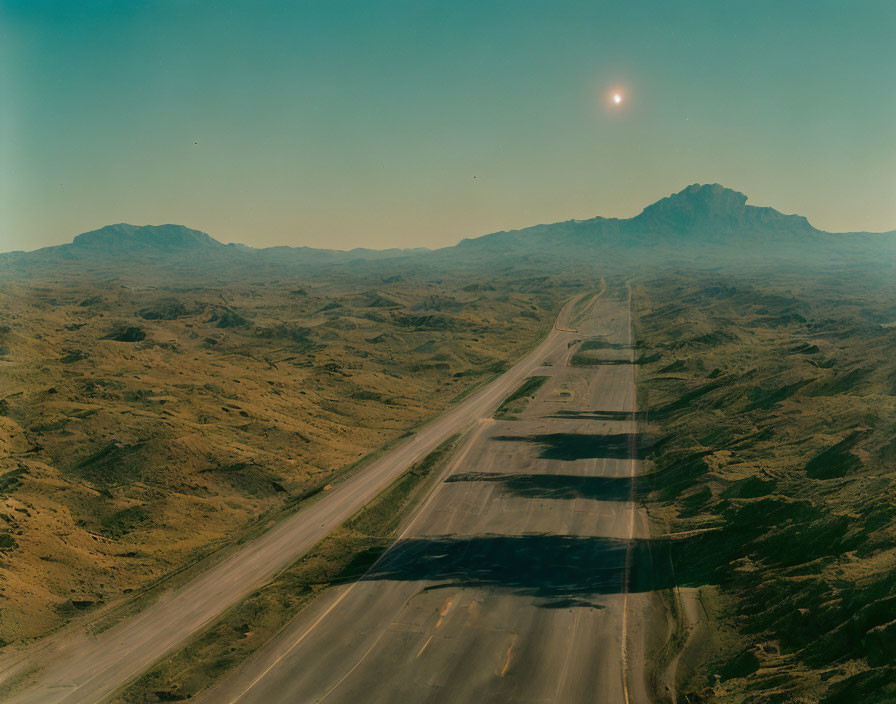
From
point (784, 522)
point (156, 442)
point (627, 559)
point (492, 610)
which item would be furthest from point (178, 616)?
point (784, 522)

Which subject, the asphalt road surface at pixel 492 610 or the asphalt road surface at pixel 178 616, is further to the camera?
the asphalt road surface at pixel 178 616

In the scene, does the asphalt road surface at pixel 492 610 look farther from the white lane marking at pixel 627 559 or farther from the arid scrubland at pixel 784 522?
the arid scrubland at pixel 784 522

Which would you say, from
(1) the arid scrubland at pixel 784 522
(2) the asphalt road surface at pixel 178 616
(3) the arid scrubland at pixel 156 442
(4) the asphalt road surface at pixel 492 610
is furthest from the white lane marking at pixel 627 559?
(3) the arid scrubland at pixel 156 442

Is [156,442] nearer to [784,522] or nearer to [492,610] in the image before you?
[492,610]

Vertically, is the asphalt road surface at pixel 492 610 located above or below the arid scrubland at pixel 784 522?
below

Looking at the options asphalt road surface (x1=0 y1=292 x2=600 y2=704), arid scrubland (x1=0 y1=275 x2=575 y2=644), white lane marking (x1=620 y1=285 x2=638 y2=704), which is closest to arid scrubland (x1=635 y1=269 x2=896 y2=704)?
white lane marking (x1=620 y1=285 x2=638 y2=704)

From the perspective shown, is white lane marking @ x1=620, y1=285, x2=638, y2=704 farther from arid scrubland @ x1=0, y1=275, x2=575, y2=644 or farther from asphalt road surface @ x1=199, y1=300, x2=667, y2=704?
arid scrubland @ x1=0, y1=275, x2=575, y2=644
